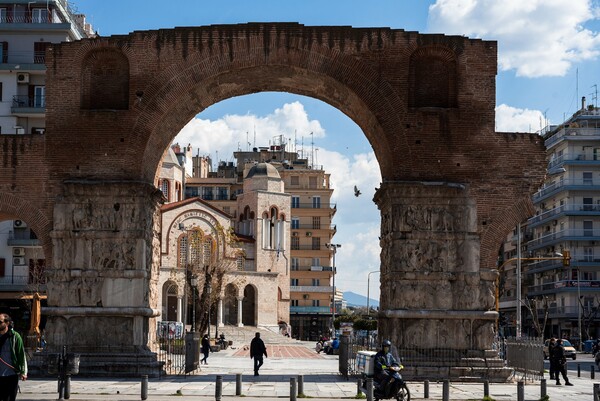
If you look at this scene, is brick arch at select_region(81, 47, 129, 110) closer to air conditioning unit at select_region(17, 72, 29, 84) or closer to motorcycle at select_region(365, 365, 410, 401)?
motorcycle at select_region(365, 365, 410, 401)

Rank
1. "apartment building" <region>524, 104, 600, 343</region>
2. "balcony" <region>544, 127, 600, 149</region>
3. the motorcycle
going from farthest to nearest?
1. "balcony" <region>544, 127, 600, 149</region>
2. "apartment building" <region>524, 104, 600, 343</region>
3. the motorcycle

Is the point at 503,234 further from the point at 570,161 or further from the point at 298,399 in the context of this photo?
the point at 570,161

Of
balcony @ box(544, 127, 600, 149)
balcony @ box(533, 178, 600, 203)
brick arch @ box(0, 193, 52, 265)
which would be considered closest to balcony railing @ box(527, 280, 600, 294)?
balcony @ box(533, 178, 600, 203)

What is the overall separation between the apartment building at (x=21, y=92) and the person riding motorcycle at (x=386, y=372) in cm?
3399

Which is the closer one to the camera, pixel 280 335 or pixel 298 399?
pixel 298 399

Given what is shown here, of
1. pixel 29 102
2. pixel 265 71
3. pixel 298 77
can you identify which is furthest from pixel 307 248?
pixel 265 71

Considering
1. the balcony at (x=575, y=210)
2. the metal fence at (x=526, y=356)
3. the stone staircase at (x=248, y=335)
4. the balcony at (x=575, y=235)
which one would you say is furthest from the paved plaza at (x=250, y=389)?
the balcony at (x=575, y=210)

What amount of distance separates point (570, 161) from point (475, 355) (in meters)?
48.0

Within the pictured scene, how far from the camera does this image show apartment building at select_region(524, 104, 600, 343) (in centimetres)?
7038

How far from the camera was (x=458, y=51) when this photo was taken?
2708cm

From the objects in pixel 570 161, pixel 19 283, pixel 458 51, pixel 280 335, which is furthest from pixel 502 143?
pixel 280 335

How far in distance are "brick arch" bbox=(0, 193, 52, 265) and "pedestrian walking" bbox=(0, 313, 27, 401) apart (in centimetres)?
1336

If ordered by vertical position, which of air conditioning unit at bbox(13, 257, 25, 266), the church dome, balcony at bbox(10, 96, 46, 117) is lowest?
air conditioning unit at bbox(13, 257, 25, 266)

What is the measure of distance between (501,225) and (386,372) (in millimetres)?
8867
